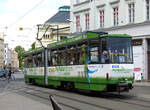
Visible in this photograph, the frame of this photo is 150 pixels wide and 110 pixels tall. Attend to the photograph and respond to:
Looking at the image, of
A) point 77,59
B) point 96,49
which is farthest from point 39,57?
point 96,49

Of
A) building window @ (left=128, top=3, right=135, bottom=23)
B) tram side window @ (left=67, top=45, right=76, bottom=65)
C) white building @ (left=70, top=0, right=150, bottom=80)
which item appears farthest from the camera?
building window @ (left=128, top=3, right=135, bottom=23)

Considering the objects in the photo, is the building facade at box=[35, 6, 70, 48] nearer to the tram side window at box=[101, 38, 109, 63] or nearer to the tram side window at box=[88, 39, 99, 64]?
the tram side window at box=[88, 39, 99, 64]

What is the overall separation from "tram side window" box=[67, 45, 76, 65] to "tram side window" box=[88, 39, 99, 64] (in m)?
1.89

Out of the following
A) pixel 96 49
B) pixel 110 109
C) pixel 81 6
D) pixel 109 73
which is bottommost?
pixel 110 109

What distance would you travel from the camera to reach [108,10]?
107ft

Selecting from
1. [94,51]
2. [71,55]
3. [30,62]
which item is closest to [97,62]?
[94,51]

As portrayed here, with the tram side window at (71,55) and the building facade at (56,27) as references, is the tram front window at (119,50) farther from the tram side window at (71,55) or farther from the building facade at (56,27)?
the building facade at (56,27)

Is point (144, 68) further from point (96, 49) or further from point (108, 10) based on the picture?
point (96, 49)

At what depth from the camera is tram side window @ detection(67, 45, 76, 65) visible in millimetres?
17503

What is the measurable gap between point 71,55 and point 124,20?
13938mm

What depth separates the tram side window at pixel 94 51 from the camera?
15332 millimetres

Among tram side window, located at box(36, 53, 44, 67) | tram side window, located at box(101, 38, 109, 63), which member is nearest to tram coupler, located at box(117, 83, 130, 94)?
tram side window, located at box(101, 38, 109, 63)

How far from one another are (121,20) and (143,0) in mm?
3345

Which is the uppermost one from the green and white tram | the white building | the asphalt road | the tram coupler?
the white building
